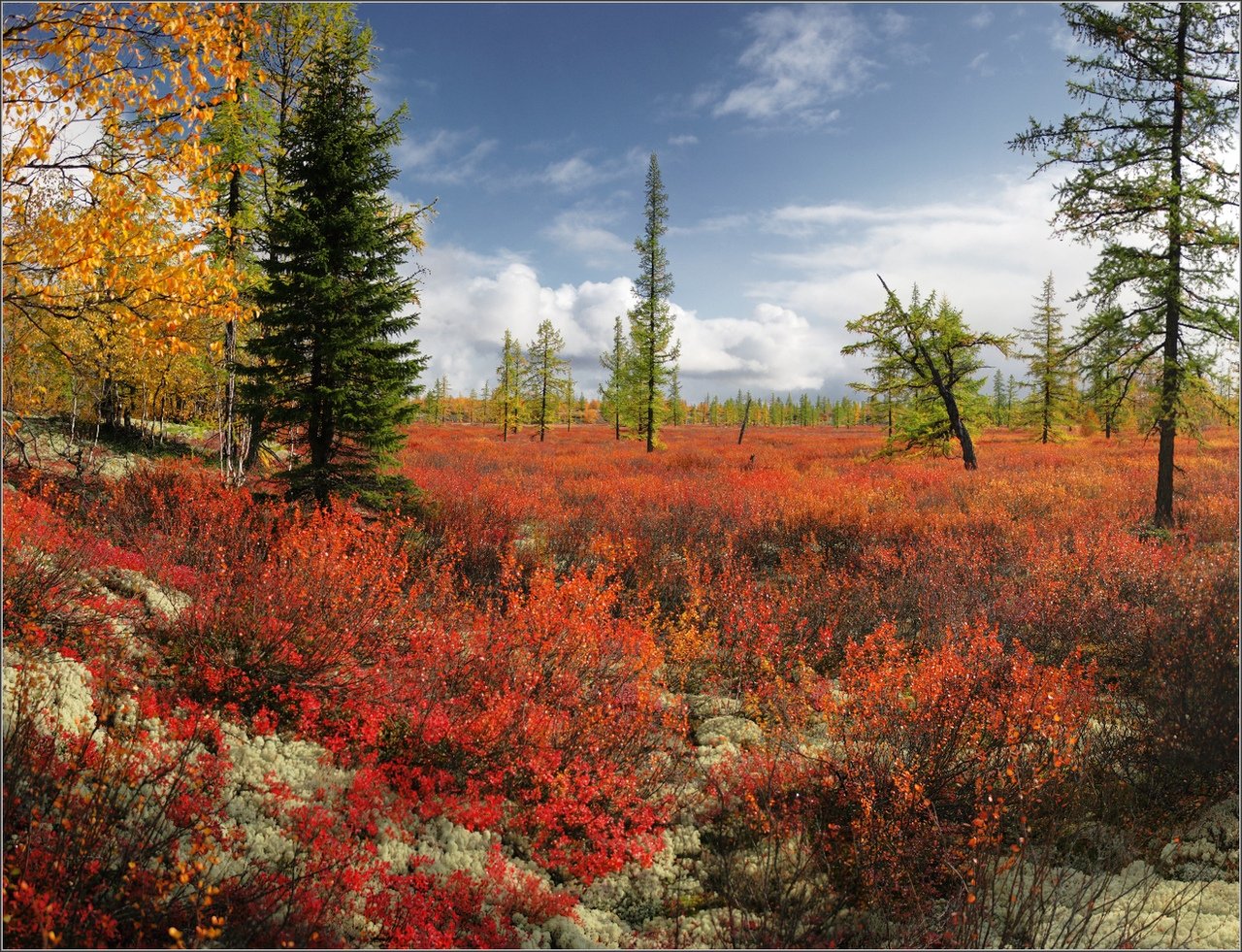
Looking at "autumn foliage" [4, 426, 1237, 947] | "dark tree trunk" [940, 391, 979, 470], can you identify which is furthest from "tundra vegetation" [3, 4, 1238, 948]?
"dark tree trunk" [940, 391, 979, 470]

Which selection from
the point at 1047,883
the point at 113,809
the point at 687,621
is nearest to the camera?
the point at 113,809

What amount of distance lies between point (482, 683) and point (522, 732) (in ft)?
2.47

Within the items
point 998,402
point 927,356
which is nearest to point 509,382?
point 927,356

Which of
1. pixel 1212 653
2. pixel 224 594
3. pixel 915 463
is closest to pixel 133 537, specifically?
pixel 224 594

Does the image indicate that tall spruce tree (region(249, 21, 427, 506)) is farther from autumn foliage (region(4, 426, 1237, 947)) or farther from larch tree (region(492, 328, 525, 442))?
larch tree (region(492, 328, 525, 442))

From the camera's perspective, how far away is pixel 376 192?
10.6m

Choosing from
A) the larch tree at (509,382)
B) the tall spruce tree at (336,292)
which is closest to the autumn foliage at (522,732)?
the tall spruce tree at (336,292)

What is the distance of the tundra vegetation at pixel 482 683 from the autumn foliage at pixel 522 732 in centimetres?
3

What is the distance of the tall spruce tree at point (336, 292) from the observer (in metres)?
9.61

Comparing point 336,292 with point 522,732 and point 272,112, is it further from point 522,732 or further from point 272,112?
point 522,732

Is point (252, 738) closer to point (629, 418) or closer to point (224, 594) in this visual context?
point (224, 594)

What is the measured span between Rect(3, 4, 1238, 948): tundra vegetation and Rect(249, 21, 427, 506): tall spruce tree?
74mm

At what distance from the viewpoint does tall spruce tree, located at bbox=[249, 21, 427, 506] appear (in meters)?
9.61

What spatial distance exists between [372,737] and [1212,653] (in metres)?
6.27
